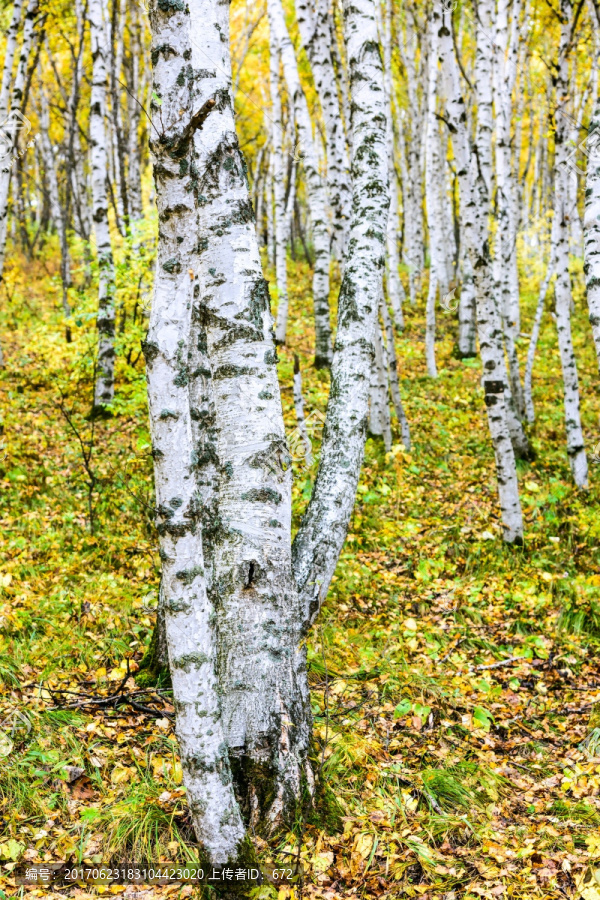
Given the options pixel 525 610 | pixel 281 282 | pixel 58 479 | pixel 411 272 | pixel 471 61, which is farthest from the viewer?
pixel 471 61

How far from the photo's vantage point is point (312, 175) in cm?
1028

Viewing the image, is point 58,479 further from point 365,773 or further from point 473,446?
point 473,446

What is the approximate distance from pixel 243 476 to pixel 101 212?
25.6 feet

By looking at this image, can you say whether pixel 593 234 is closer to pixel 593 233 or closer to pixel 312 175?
pixel 593 233

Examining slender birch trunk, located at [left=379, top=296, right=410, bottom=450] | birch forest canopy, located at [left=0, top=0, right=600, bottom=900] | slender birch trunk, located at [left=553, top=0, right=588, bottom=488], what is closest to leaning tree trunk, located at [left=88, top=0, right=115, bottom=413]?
birch forest canopy, located at [left=0, top=0, right=600, bottom=900]

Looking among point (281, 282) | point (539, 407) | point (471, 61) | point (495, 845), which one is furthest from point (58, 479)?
point (471, 61)

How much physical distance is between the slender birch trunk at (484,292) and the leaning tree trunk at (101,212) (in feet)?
16.7

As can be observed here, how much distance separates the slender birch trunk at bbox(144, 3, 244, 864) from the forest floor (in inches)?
25.4

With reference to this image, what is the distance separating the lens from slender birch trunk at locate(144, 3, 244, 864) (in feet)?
6.69

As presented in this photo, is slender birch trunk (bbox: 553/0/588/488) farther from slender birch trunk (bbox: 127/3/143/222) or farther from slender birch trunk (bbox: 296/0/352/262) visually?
slender birch trunk (bbox: 127/3/143/222)

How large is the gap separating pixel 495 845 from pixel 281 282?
35.5 ft

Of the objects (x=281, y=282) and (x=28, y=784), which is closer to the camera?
(x=28, y=784)

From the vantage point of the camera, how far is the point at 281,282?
484 inches

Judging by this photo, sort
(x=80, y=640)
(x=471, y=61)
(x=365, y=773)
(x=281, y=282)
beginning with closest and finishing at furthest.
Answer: (x=365, y=773)
(x=80, y=640)
(x=281, y=282)
(x=471, y=61)
